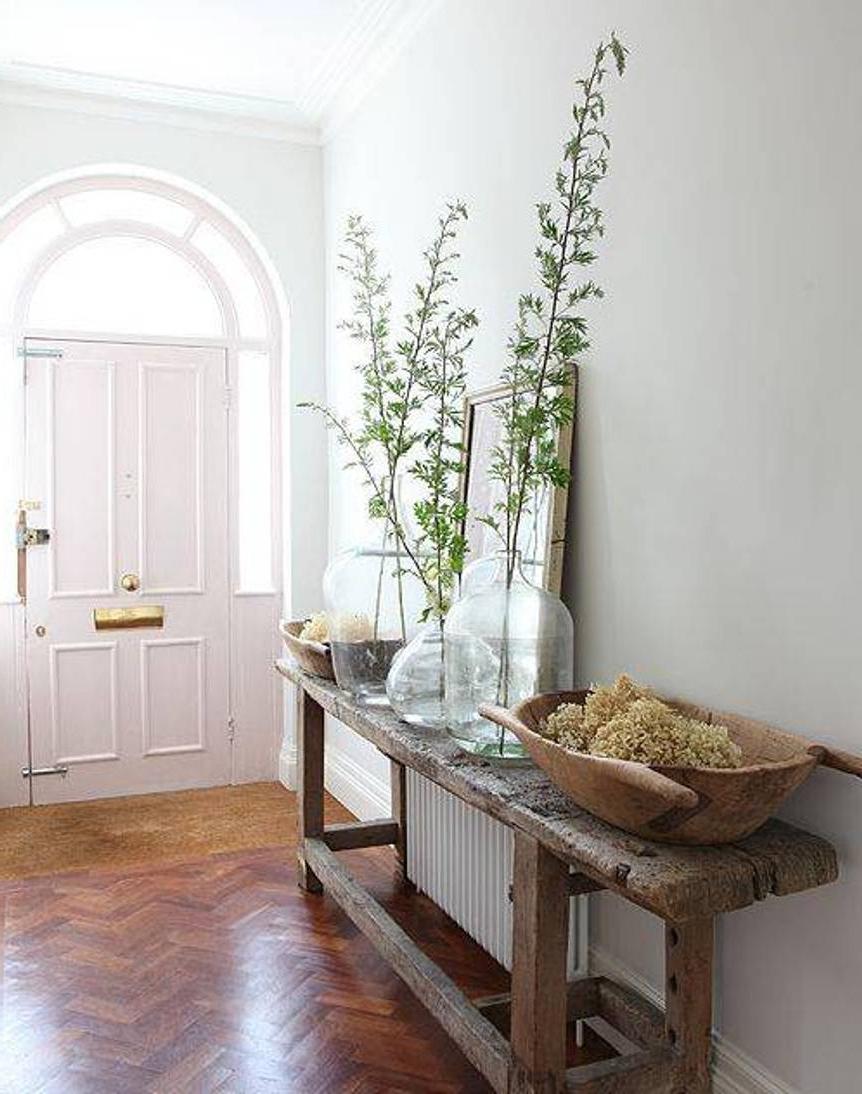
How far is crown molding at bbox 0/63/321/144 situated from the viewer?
14.4 feet

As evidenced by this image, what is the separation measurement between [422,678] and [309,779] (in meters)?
1.14

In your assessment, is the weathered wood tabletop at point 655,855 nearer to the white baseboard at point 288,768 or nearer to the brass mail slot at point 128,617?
the white baseboard at point 288,768

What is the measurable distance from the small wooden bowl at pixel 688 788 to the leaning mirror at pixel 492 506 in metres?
0.88

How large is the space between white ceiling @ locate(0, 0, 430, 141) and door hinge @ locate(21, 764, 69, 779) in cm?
308

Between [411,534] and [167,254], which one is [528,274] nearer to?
[411,534]

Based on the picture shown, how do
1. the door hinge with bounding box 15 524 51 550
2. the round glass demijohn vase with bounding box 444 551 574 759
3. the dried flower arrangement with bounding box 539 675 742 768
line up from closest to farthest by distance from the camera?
the dried flower arrangement with bounding box 539 675 742 768 < the round glass demijohn vase with bounding box 444 551 574 759 < the door hinge with bounding box 15 524 51 550

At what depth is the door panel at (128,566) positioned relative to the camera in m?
4.71

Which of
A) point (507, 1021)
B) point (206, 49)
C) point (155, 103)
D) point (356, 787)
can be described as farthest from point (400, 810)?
point (155, 103)

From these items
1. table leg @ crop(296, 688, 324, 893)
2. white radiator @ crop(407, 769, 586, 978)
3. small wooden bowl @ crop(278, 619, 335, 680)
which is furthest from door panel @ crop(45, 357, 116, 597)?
white radiator @ crop(407, 769, 586, 978)

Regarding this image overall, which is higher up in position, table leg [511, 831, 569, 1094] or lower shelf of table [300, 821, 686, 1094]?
table leg [511, 831, 569, 1094]

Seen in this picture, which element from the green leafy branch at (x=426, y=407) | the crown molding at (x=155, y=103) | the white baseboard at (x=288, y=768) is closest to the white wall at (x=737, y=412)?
the green leafy branch at (x=426, y=407)

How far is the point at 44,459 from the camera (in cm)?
468

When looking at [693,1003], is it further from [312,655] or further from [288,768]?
[288,768]

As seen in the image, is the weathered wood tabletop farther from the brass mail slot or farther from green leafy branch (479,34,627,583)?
the brass mail slot
